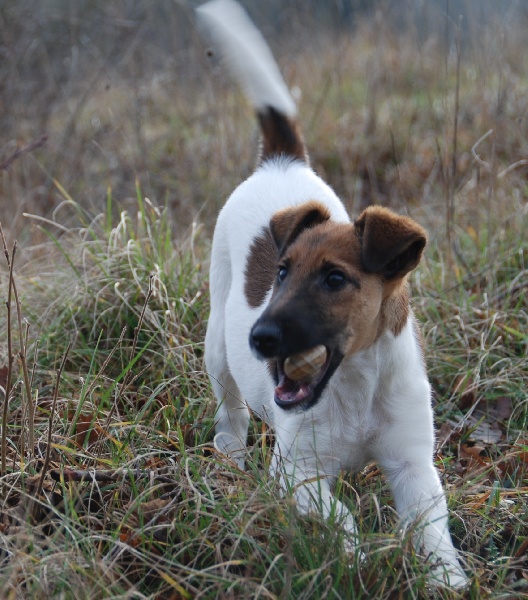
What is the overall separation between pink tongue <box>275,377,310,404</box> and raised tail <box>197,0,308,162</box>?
72.5 inches

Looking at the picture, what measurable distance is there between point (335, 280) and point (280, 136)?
1.65m

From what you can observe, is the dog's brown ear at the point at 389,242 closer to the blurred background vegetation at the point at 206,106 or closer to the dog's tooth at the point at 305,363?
the dog's tooth at the point at 305,363

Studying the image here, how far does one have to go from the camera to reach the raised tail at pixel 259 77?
14.5ft

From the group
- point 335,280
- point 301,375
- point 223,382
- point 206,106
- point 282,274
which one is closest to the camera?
point 301,375

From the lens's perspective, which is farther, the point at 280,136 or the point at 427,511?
the point at 280,136

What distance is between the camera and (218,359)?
167 inches

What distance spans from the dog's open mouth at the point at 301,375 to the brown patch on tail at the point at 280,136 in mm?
1810

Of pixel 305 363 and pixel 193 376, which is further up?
pixel 305 363

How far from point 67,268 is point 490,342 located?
8.43 ft

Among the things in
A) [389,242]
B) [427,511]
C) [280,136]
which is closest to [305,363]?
[389,242]

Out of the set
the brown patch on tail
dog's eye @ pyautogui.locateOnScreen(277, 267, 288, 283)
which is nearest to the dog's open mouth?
dog's eye @ pyautogui.locateOnScreen(277, 267, 288, 283)

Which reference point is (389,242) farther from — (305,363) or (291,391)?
(291,391)

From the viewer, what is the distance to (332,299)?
2.99m

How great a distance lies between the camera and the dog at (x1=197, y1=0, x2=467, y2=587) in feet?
9.57
